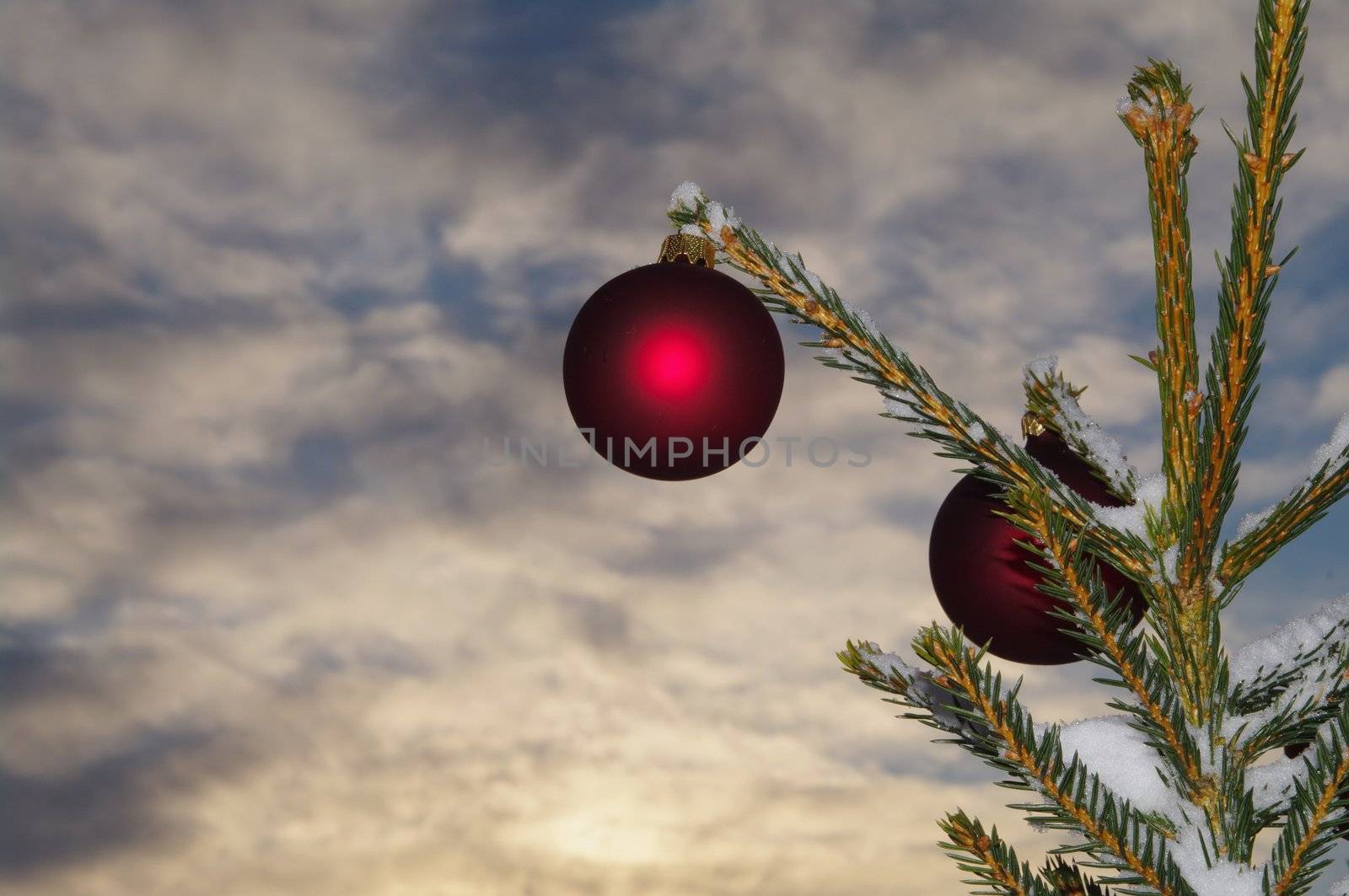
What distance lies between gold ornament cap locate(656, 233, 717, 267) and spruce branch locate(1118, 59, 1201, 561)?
1338 mm

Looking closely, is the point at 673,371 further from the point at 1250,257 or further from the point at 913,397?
the point at 1250,257

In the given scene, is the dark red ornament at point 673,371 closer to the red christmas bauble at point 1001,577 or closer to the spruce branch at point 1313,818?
the red christmas bauble at point 1001,577

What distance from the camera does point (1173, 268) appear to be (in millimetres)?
2998

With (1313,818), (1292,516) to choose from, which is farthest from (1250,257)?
(1313,818)

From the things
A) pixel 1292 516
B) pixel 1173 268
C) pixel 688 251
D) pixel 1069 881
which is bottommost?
pixel 1069 881

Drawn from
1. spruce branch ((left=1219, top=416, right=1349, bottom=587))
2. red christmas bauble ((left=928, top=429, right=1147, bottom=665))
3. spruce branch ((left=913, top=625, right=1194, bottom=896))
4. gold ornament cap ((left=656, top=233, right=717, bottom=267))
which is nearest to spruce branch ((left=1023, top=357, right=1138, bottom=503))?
red christmas bauble ((left=928, top=429, right=1147, bottom=665))

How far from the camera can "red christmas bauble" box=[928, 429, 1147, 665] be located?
3.78 m

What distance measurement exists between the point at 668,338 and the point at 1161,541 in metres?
1.52

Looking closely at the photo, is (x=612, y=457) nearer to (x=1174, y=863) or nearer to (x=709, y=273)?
(x=709, y=273)

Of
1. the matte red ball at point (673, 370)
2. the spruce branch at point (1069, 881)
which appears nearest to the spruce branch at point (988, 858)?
the spruce branch at point (1069, 881)

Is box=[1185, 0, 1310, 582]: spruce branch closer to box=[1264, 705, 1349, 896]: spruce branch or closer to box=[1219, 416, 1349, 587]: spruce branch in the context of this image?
box=[1219, 416, 1349, 587]: spruce branch

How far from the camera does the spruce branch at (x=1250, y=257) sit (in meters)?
2.81

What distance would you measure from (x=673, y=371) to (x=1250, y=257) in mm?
1609

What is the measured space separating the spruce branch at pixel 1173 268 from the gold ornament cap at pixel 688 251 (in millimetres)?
1338
